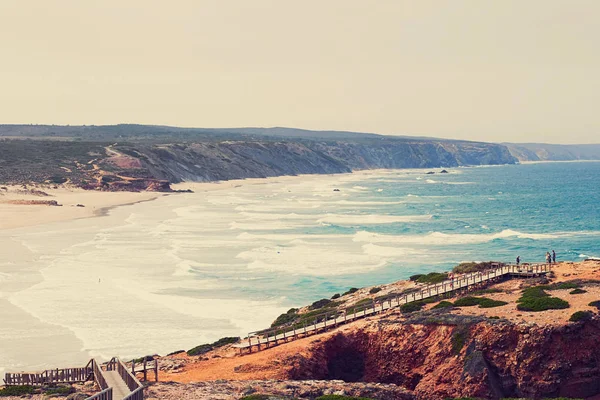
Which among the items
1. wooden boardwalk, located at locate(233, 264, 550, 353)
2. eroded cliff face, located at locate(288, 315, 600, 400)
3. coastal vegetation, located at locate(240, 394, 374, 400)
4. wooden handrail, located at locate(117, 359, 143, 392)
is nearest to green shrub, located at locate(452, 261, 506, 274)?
wooden boardwalk, located at locate(233, 264, 550, 353)

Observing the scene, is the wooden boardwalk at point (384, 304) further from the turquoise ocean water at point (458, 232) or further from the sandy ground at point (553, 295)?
the turquoise ocean water at point (458, 232)

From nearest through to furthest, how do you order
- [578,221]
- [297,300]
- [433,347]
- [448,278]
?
[433,347]
[448,278]
[297,300]
[578,221]

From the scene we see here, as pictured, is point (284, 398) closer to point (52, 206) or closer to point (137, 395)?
point (137, 395)

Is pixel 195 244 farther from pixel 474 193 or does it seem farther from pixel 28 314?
pixel 474 193

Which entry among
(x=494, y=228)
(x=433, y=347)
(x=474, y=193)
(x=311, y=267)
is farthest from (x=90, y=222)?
(x=474, y=193)

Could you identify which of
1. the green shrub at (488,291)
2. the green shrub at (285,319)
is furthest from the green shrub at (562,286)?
the green shrub at (285,319)

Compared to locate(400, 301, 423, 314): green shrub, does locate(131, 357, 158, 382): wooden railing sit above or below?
below

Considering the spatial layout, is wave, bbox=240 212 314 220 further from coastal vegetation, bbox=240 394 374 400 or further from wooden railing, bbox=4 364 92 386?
coastal vegetation, bbox=240 394 374 400
